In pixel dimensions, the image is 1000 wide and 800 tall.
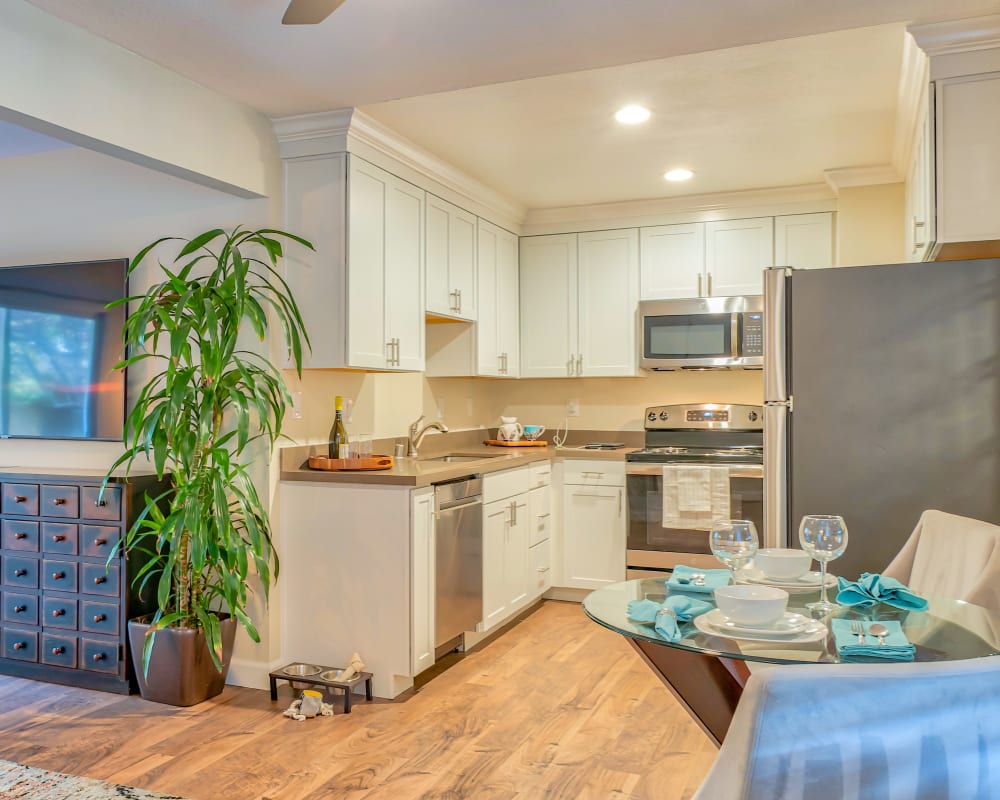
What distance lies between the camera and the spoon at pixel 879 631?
5.19 ft

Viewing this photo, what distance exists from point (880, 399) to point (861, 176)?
2.27m

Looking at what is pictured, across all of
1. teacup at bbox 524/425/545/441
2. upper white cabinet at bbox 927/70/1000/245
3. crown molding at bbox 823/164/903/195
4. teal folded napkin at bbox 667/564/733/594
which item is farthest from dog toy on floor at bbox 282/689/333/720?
crown molding at bbox 823/164/903/195

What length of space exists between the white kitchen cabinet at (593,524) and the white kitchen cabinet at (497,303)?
2.56 feet

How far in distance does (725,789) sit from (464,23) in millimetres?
2259

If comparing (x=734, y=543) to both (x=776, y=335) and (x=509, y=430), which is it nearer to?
(x=776, y=335)

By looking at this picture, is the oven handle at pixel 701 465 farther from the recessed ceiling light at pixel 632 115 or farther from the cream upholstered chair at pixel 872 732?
the cream upholstered chair at pixel 872 732

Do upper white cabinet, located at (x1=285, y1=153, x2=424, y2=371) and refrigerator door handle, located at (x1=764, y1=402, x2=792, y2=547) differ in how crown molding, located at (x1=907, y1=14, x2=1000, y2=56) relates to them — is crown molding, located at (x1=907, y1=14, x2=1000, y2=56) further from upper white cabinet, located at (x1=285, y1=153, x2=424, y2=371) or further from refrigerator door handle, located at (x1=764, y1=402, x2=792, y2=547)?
upper white cabinet, located at (x1=285, y1=153, x2=424, y2=371)

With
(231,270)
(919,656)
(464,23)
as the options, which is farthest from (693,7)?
(231,270)

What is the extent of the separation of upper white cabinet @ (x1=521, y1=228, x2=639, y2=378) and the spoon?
366 cm

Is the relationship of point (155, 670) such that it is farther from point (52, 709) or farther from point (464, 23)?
point (464, 23)

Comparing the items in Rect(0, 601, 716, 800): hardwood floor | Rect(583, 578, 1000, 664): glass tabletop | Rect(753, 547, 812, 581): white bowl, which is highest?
Rect(753, 547, 812, 581): white bowl

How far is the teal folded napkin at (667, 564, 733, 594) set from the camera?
1.95m

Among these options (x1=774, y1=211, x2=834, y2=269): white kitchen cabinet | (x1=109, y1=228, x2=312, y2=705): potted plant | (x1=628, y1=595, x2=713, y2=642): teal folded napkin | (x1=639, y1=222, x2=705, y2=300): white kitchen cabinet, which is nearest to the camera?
(x1=628, y1=595, x2=713, y2=642): teal folded napkin

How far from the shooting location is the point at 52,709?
10.6ft
